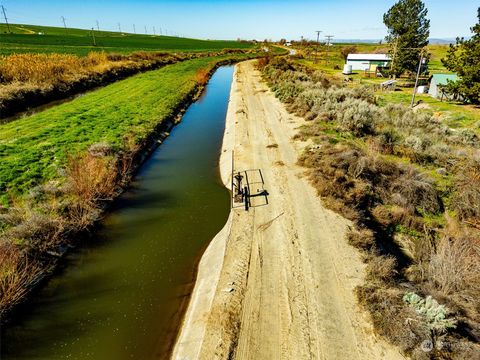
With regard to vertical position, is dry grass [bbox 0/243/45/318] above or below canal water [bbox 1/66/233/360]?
above

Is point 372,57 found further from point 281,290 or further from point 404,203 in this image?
point 281,290

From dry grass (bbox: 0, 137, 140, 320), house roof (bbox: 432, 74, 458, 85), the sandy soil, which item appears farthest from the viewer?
house roof (bbox: 432, 74, 458, 85)

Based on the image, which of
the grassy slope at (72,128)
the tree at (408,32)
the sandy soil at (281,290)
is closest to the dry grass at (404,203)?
the sandy soil at (281,290)

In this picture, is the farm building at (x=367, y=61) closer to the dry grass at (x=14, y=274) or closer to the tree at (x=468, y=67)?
the tree at (x=468, y=67)

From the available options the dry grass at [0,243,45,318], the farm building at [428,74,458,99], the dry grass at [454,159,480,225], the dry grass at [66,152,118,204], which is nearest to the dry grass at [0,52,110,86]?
the dry grass at [66,152,118,204]

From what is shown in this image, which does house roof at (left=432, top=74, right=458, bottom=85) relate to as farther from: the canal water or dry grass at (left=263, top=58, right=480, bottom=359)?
the canal water
